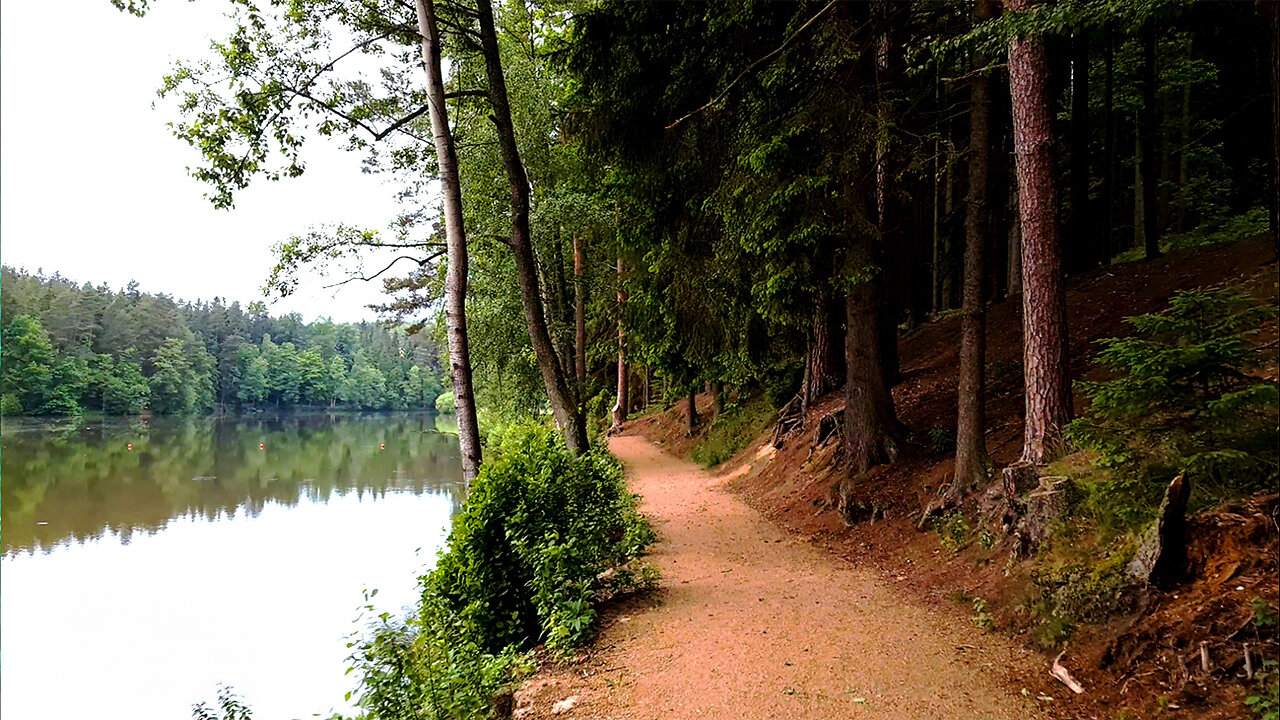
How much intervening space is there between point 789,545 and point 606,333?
1194 centimetres

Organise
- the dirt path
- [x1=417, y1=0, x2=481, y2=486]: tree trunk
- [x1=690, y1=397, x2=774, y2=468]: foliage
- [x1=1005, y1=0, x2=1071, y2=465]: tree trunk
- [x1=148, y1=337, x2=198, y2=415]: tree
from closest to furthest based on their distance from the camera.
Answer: the dirt path
[x1=1005, y1=0, x2=1071, y2=465]: tree trunk
[x1=417, y1=0, x2=481, y2=486]: tree trunk
[x1=690, y1=397, x2=774, y2=468]: foliage
[x1=148, y1=337, x2=198, y2=415]: tree

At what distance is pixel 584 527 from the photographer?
6250 mm

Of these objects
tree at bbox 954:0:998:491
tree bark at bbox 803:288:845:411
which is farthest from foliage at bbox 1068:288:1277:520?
tree bark at bbox 803:288:845:411

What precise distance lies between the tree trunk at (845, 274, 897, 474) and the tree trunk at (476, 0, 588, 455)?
3540 mm

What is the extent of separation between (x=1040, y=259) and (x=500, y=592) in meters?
5.20

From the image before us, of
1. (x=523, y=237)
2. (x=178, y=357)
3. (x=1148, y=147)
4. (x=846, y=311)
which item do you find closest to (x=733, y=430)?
(x=846, y=311)

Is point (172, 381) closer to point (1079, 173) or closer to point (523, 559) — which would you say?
point (523, 559)

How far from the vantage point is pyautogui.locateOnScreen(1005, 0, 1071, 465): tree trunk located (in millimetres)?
5453

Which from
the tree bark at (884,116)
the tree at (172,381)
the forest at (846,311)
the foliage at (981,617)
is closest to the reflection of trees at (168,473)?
the tree at (172,381)

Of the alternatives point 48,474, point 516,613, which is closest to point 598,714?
point 516,613

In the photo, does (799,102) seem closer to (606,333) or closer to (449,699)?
(449,699)

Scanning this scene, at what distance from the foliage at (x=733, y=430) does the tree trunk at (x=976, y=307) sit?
8270mm

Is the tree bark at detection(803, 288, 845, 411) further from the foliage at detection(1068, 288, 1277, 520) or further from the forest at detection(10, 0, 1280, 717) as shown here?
the foliage at detection(1068, 288, 1277, 520)

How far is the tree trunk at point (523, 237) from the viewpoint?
27.9 feet
